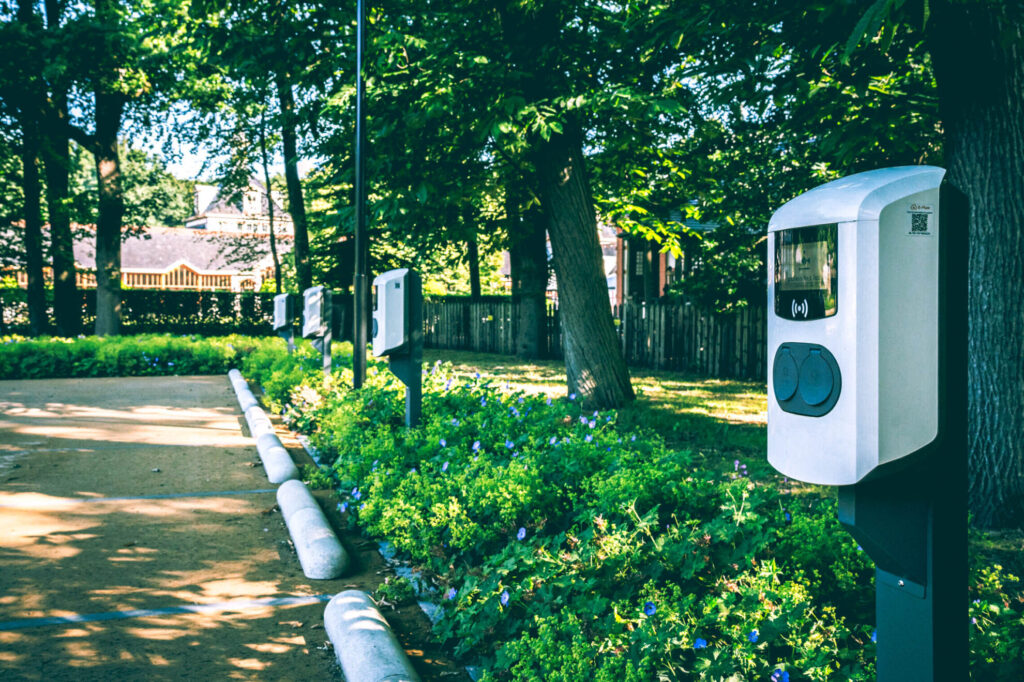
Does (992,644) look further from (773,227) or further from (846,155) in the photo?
(846,155)

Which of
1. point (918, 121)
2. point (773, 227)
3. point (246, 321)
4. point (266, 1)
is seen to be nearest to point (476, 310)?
point (246, 321)

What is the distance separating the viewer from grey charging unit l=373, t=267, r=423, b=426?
6.02 meters

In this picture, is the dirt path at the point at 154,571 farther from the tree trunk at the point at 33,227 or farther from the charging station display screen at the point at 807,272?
the tree trunk at the point at 33,227

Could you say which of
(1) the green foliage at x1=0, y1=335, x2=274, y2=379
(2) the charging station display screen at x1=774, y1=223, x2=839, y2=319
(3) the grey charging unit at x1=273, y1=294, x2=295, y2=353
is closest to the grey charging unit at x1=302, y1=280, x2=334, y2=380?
(3) the grey charging unit at x1=273, y1=294, x2=295, y2=353

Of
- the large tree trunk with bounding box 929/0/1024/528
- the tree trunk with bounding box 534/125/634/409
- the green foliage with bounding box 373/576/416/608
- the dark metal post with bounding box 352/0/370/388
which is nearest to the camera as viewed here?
the green foliage with bounding box 373/576/416/608

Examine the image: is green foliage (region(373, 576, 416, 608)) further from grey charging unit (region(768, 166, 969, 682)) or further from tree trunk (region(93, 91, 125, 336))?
tree trunk (region(93, 91, 125, 336))

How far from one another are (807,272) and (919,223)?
247 mm

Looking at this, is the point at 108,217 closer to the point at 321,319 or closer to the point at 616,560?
the point at 321,319

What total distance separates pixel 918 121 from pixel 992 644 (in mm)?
6646

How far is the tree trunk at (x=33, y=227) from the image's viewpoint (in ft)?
69.8

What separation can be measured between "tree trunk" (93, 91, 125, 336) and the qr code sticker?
23149 millimetres

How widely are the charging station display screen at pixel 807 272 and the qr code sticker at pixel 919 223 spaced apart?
0.49ft

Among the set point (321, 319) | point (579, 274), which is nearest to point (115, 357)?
point (321, 319)

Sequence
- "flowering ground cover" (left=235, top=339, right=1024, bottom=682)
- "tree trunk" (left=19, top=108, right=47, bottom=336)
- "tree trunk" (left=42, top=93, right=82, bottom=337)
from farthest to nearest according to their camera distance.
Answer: "tree trunk" (left=42, top=93, right=82, bottom=337), "tree trunk" (left=19, top=108, right=47, bottom=336), "flowering ground cover" (left=235, top=339, right=1024, bottom=682)
